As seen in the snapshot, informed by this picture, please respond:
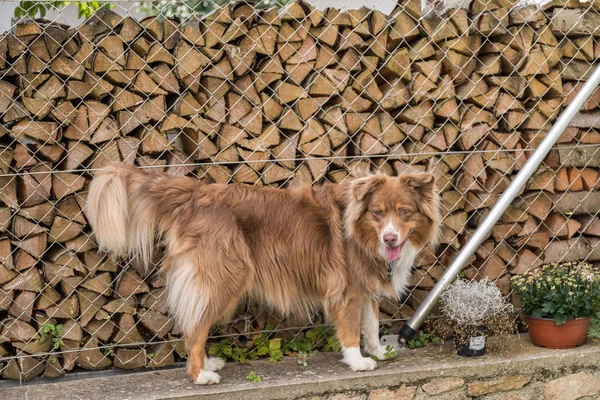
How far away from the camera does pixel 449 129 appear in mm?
4023

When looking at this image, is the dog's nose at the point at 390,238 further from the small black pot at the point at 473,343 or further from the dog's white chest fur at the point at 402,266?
the small black pot at the point at 473,343

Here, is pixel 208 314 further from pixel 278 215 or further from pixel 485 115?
pixel 485 115

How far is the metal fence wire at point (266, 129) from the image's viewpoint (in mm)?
3488

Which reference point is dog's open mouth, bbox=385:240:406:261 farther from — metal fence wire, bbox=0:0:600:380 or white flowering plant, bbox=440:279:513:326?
metal fence wire, bbox=0:0:600:380

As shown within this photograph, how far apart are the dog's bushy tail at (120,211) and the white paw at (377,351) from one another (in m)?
1.36

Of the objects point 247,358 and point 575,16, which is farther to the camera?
point 575,16

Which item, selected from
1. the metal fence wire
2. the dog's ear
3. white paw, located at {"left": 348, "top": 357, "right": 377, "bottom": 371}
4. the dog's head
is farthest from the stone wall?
the dog's ear

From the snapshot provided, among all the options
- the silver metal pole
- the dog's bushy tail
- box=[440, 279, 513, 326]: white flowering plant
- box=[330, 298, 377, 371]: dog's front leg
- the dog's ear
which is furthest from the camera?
the silver metal pole

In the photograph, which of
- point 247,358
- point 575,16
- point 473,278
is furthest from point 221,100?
point 575,16

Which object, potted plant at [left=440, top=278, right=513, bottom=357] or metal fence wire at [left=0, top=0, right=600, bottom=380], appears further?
potted plant at [left=440, top=278, right=513, bottom=357]

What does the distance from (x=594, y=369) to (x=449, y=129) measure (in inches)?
63.4

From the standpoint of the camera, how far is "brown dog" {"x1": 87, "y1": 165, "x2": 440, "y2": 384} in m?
3.38

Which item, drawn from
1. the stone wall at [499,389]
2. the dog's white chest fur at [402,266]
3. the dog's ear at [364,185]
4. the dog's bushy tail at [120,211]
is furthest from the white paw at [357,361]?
the dog's bushy tail at [120,211]

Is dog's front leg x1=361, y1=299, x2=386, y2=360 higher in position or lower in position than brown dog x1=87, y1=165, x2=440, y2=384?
lower
